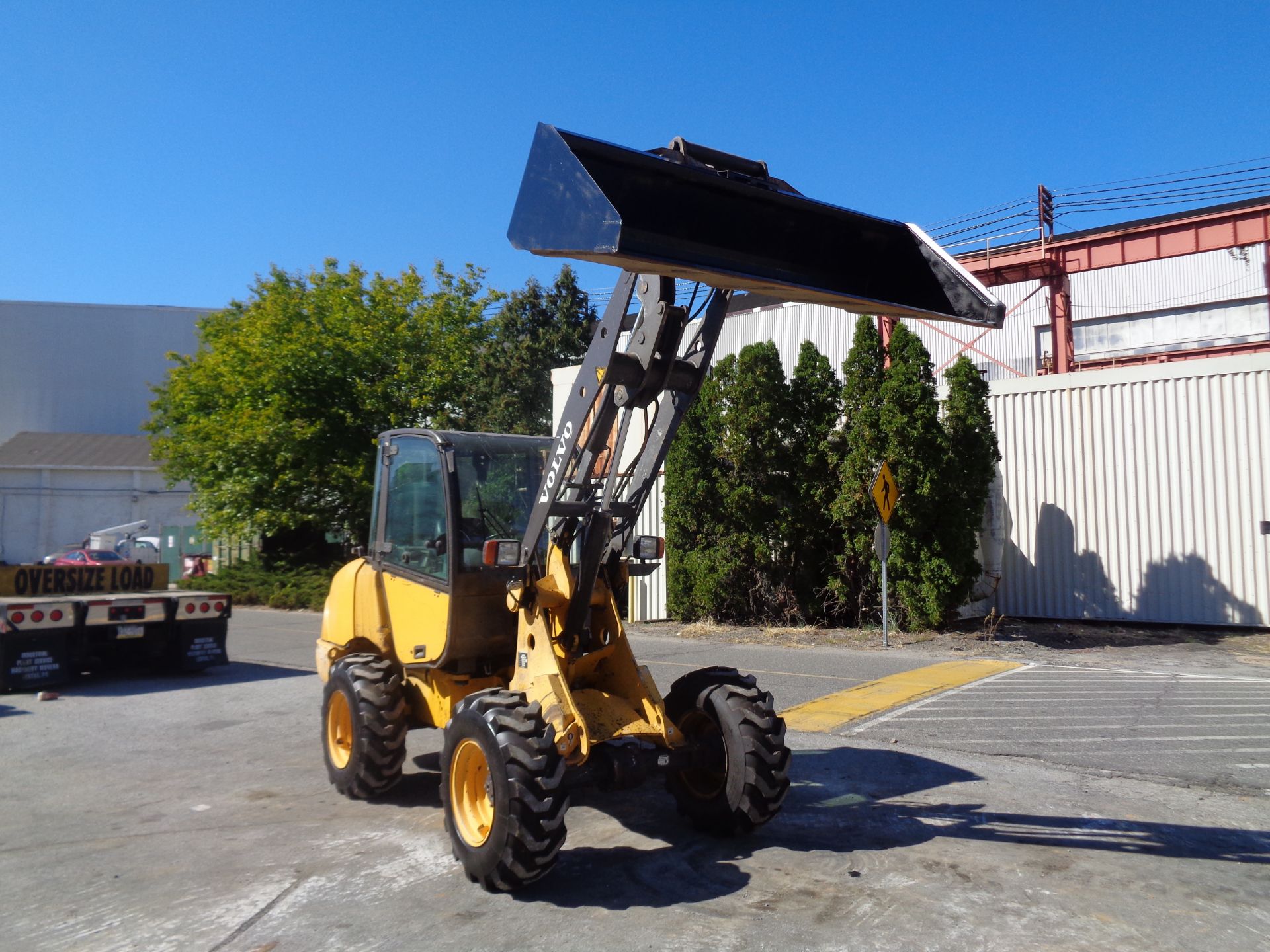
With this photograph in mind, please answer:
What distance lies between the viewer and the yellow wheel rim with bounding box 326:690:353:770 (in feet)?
23.8

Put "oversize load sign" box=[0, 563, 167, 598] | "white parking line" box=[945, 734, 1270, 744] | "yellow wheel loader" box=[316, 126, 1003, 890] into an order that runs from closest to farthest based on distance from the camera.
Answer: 1. "yellow wheel loader" box=[316, 126, 1003, 890]
2. "white parking line" box=[945, 734, 1270, 744]
3. "oversize load sign" box=[0, 563, 167, 598]

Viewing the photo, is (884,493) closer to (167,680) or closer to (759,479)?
(759,479)

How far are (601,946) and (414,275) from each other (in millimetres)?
26699

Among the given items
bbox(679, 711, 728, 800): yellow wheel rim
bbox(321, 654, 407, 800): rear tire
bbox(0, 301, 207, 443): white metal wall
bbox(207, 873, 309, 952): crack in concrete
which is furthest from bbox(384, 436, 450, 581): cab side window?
bbox(0, 301, 207, 443): white metal wall

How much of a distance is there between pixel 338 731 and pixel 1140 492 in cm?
1502

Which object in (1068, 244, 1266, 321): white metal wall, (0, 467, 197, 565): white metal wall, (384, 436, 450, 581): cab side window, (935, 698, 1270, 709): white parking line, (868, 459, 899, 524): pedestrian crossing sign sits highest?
(1068, 244, 1266, 321): white metal wall

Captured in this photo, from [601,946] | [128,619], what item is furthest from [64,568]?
[601,946]

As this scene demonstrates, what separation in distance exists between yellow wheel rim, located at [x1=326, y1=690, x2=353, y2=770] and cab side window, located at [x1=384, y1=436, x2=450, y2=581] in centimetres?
113

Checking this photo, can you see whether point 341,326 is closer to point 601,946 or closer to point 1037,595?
point 1037,595

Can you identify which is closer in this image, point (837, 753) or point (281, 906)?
point (281, 906)

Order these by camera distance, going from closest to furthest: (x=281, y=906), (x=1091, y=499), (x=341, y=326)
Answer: (x=281, y=906)
(x=1091, y=499)
(x=341, y=326)

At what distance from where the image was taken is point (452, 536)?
6.36 meters

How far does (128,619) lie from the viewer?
12648mm

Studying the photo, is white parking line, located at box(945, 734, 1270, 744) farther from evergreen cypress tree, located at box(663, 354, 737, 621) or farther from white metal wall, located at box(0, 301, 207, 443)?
white metal wall, located at box(0, 301, 207, 443)
